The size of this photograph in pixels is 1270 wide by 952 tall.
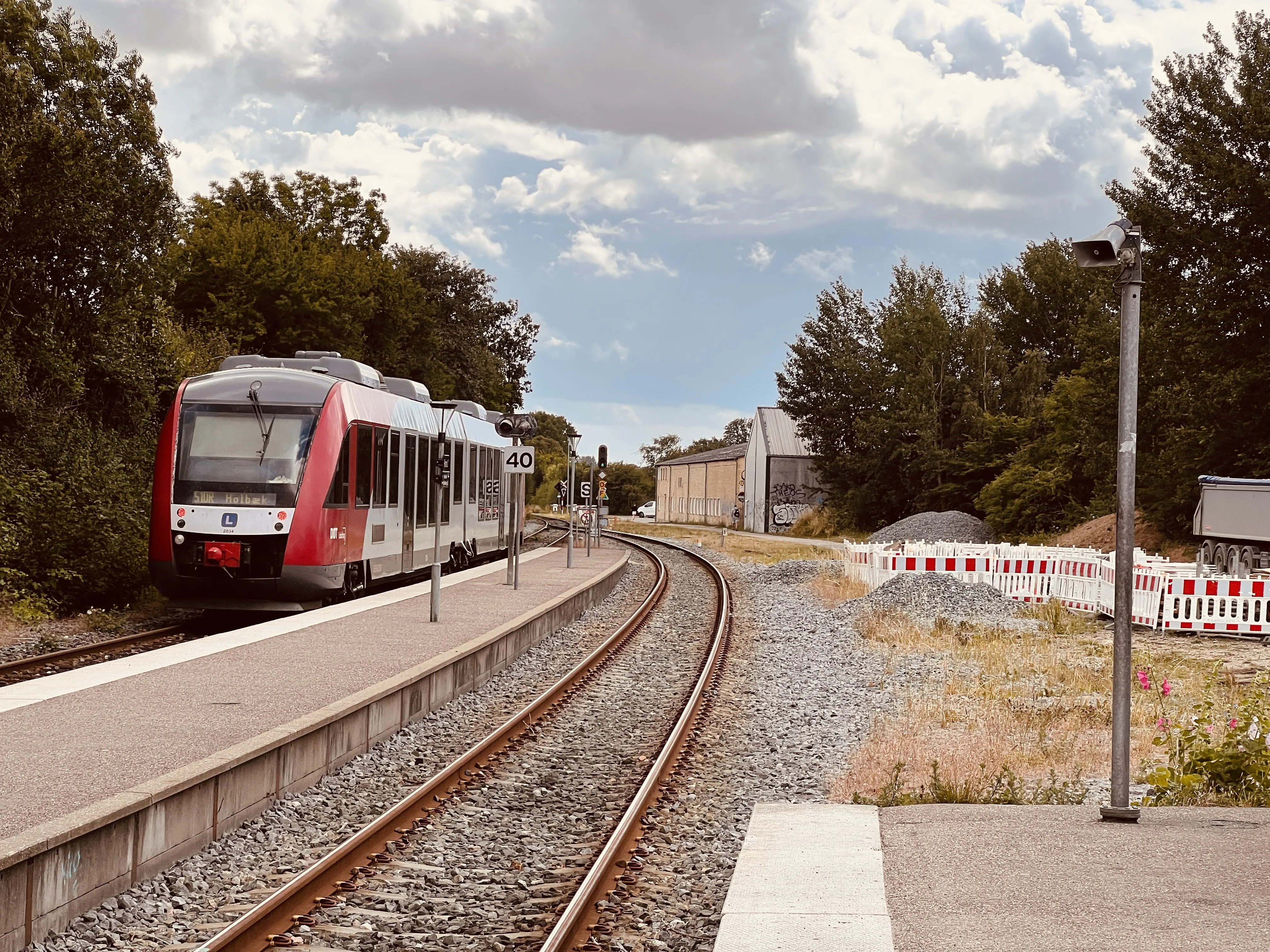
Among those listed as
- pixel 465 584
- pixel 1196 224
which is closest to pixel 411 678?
Result: pixel 465 584

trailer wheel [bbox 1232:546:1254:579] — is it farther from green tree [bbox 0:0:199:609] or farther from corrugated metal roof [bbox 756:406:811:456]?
corrugated metal roof [bbox 756:406:811:456]

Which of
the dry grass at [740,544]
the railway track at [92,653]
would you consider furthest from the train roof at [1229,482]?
the railway track at [92,653]

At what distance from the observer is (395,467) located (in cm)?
1952

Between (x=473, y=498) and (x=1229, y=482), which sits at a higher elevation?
(x=1229, y=482)

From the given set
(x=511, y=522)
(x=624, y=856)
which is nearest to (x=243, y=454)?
(x=624, y=856)

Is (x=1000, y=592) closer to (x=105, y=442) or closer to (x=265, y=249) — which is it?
(x=105, y=442)

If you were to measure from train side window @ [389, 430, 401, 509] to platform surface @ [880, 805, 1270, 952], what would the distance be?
1261cm

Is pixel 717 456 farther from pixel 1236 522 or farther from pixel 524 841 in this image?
pixel 524 841

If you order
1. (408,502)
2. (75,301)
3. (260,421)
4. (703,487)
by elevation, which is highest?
(75,301)

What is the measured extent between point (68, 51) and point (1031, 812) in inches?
856

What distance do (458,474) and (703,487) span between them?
66884mm

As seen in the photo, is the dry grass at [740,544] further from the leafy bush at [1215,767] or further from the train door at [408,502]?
the leafy bush at [1215,767]

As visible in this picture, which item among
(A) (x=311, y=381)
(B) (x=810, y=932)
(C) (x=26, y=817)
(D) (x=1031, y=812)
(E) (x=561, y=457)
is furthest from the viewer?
(E) (x=561, y=457)

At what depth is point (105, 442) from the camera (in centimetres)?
2345
